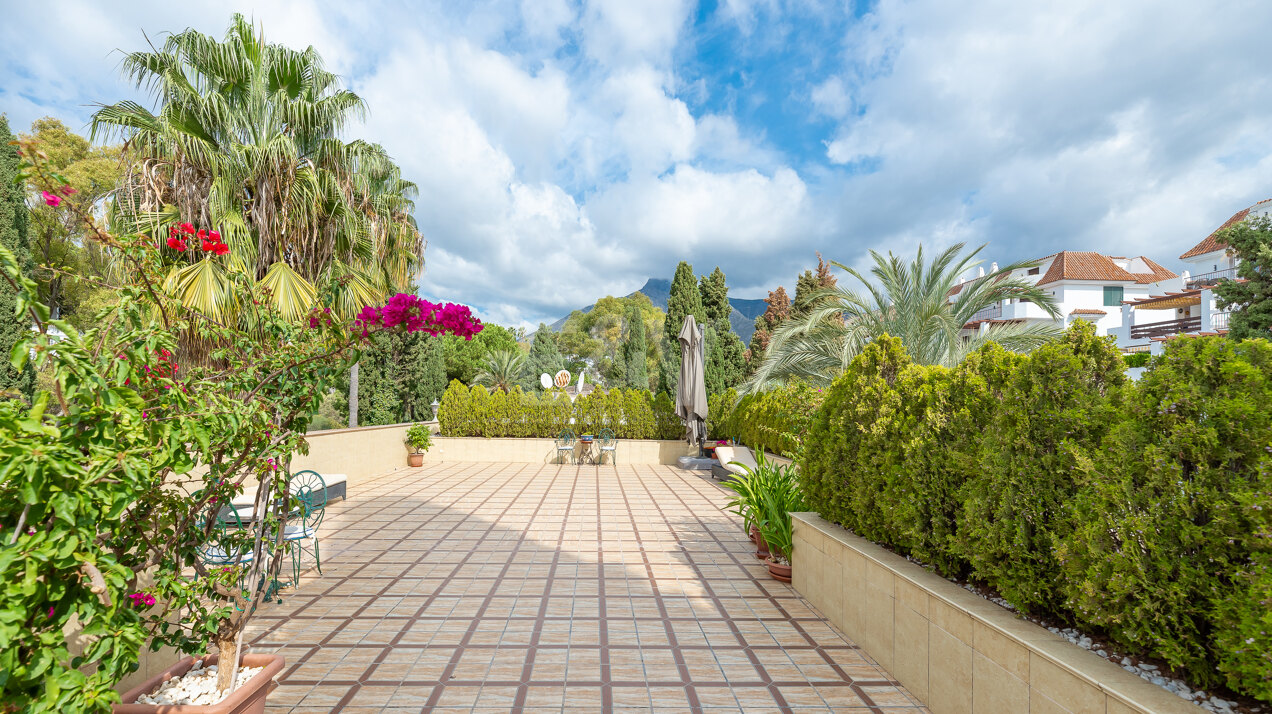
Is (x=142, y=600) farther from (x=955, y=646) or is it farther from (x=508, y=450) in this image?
(x=508, y=450)

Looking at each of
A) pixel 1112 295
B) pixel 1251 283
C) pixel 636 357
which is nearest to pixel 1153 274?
pixel 1112 295

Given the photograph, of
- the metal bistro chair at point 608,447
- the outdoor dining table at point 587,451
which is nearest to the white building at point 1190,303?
the metal bistro chair at point 608,447

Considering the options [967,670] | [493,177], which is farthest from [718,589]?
[493,177]

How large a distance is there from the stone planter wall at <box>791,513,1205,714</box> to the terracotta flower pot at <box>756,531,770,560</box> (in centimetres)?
102

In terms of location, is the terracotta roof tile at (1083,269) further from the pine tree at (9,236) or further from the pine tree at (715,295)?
the pine tree at (9,236)

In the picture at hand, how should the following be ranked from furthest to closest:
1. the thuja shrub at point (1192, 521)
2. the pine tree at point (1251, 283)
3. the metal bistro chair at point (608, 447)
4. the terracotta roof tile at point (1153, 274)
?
1. the terracotta roof tile at point (1153, 274)
2. the metal bistro chair at point (608, 447)
3. the pine tree at point (1251, 283)
4. the thuja shrub at point (1192, 521)

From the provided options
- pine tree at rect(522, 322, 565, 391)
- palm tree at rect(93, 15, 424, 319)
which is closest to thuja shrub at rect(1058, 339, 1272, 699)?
palm tree at rect(93, 15, 424, 319)

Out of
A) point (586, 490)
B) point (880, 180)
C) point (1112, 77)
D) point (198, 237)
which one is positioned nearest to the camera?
point (198, 237)

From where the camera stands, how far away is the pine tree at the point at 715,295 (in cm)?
1806

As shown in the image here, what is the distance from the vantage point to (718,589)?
405cm

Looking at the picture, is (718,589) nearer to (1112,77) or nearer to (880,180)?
(1112,77)

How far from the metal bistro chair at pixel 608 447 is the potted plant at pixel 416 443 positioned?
160 inches

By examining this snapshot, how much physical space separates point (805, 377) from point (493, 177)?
1047 cm

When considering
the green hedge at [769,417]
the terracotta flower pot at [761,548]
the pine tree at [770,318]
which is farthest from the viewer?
the pine tree at [770,318]
